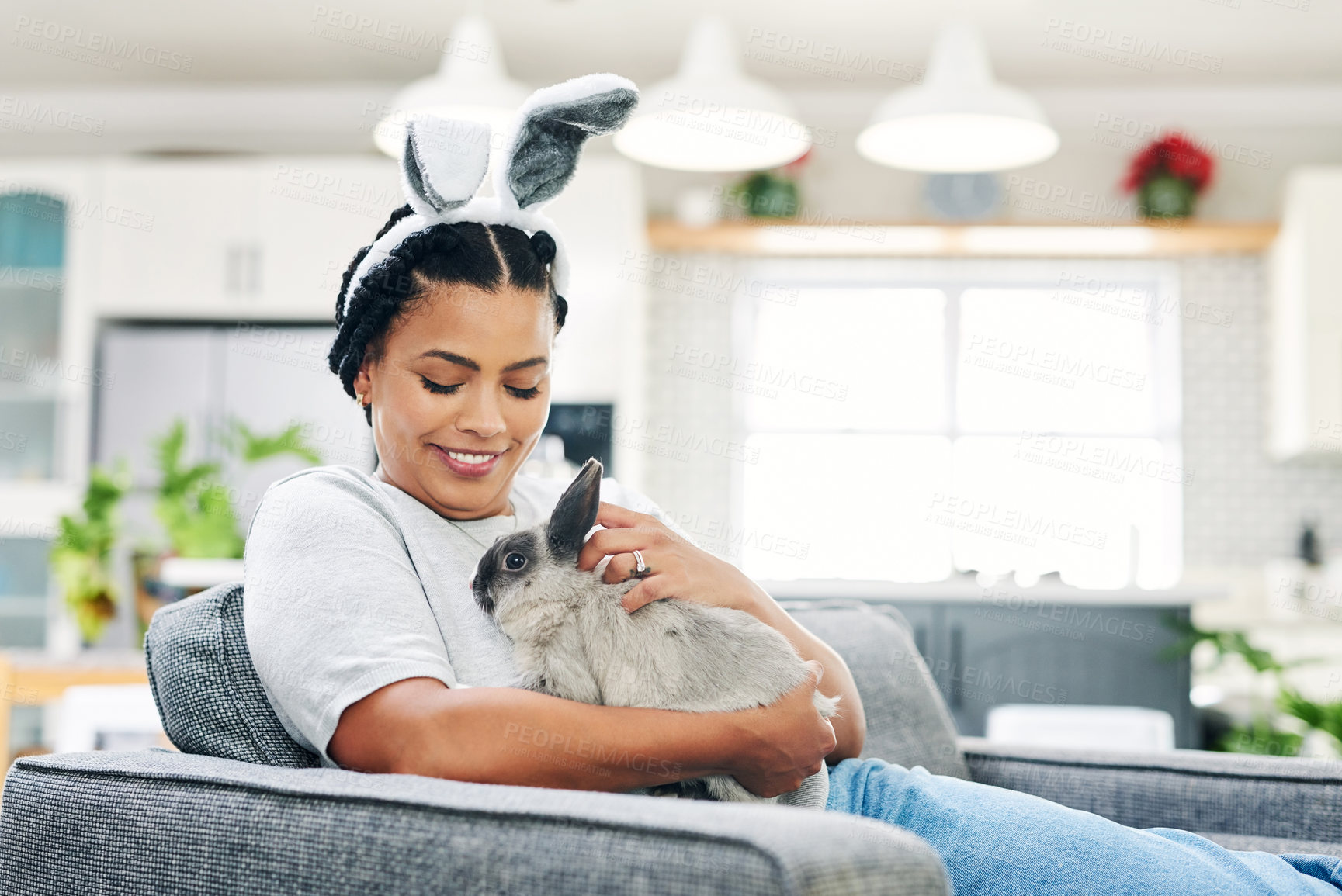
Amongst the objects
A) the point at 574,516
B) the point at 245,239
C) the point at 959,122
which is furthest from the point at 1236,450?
the point at 574,516

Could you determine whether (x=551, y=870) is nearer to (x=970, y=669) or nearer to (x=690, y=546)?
(x=690, y=546)

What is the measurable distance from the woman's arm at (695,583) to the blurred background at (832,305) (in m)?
2.27

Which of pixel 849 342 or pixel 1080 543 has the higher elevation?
pixel 849 342

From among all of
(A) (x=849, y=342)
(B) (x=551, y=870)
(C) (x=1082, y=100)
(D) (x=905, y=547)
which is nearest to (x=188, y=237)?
(A) (x=849, y=342)

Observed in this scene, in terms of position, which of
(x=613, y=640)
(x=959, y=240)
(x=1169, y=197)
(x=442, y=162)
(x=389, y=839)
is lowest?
(x=389, y=839)

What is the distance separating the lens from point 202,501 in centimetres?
295

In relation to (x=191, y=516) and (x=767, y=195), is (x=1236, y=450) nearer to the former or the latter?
(x=767, y=195)

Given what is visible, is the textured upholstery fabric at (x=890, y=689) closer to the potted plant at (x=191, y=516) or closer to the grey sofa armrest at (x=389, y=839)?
the grey sofa armrest at (x=389, y=839)

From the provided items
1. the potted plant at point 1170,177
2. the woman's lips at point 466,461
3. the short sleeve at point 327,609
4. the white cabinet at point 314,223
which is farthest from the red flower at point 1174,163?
the short sleeve at point 327,609

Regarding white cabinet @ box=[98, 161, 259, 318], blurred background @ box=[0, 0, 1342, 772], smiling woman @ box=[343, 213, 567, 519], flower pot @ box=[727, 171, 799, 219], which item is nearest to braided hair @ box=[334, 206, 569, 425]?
smiling woman @ box=[343, 213, 567, 519]

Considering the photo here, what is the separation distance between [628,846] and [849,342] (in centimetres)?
493

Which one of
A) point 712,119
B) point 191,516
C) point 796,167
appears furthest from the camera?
point 796,167

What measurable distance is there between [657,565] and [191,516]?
2143 millimetres

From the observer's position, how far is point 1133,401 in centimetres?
542
